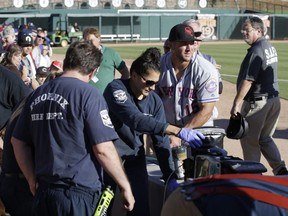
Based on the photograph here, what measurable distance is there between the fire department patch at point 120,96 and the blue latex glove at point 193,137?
0.54 meters

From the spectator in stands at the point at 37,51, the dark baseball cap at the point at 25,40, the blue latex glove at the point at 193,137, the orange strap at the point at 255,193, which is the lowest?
the blue latex glove at the point at 193,137

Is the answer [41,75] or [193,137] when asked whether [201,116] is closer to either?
[193,137]

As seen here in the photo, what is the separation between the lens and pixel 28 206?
532 centimetres

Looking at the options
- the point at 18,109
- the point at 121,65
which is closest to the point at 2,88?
the point at 18,109

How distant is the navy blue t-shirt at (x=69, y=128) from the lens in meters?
4.43

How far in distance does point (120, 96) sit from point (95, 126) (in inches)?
39.2

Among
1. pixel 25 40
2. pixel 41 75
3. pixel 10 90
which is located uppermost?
pixel 25 40

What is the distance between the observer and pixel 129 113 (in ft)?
17.5

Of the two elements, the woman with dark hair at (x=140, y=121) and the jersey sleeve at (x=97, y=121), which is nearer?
the jersey sleeve at (x=97, y=121)

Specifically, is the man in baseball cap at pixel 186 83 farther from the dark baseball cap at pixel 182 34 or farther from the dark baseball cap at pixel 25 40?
the dark baseball cap at pixel 25 40

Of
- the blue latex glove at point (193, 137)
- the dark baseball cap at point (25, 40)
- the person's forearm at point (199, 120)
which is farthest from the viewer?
the dark baseball cap at point (25, 40)

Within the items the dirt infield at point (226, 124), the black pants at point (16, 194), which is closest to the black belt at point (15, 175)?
the black pants at point (16, 194)

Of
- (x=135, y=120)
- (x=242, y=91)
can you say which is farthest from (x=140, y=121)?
(x=242, y=91)

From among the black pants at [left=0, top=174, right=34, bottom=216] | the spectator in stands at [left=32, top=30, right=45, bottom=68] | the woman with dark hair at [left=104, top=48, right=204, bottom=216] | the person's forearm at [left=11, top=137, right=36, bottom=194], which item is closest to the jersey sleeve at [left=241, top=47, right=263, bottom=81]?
the woman with dark hair at [left=104, top=48, right=204, bottom=216]
